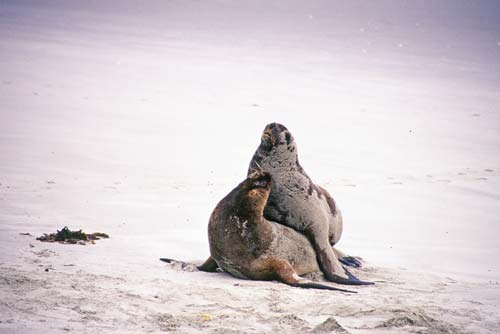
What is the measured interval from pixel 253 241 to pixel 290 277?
331mm

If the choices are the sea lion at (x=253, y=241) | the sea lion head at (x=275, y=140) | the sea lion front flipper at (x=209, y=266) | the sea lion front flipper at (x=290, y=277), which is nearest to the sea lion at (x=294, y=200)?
the sea lion head at (x=275, y=140)

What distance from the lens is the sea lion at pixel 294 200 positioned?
19.6 feet

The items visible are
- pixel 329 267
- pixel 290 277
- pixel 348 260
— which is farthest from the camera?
pixel 348 260

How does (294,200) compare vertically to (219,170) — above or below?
below

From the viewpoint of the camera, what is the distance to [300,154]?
1225 cm

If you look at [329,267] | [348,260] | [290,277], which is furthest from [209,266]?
[348,260]

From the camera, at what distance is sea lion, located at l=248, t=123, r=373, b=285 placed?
5.96 meters

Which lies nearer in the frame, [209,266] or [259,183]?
[259,183]

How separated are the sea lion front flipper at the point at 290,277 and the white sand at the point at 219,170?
122mm

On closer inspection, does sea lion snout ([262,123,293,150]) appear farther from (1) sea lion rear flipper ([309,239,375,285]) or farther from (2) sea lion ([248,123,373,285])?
(1) sea lion rear flipper ([309,239,375,285])

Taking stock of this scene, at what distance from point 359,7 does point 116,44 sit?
27.5 meters

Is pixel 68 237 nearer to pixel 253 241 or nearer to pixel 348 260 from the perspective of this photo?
pixel 253 241

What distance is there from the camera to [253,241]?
569 cm

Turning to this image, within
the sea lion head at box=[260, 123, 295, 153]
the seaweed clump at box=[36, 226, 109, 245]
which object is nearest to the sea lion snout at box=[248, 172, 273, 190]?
the sea lion head at box=[260, 123, 295, 153]
